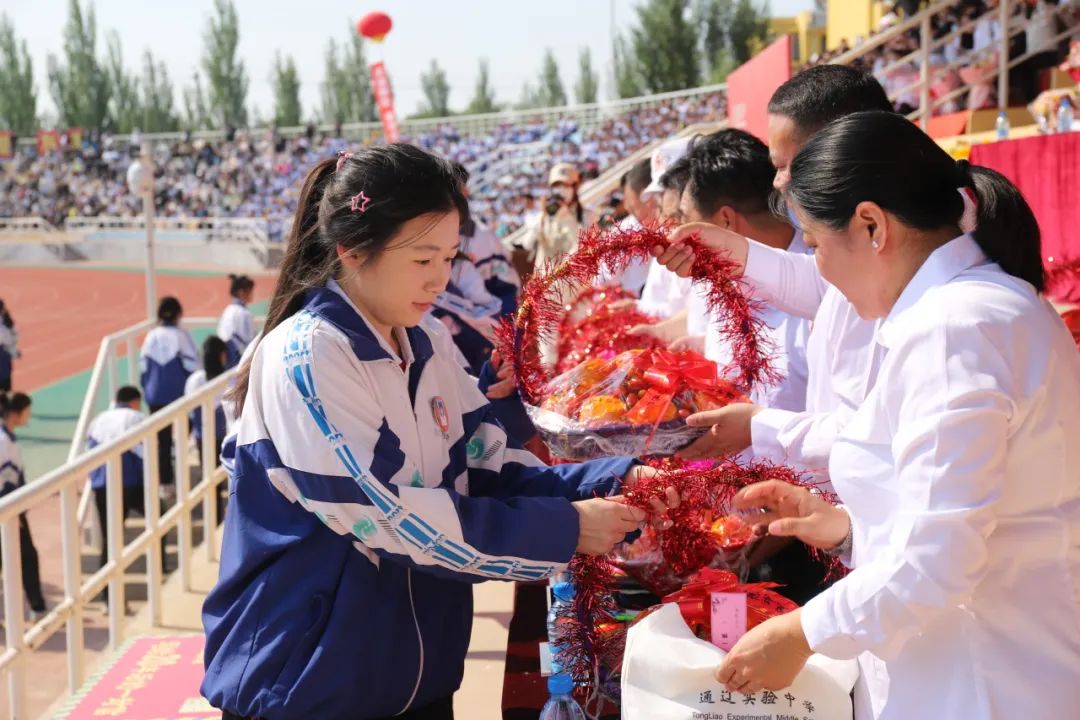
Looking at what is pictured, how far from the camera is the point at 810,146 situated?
4.44 feet

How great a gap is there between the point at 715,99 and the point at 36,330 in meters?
15.5

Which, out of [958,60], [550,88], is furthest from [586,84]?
[958,60]

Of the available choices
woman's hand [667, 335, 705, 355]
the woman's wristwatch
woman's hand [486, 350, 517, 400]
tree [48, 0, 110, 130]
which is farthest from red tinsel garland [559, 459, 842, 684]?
tree [48, 0, 110, 130]

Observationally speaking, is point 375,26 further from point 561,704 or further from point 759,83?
point 561,704

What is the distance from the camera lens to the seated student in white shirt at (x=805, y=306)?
1885 mm

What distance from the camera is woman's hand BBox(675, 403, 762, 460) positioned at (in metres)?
1.95

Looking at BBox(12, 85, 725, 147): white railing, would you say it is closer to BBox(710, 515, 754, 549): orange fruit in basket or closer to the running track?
the running track

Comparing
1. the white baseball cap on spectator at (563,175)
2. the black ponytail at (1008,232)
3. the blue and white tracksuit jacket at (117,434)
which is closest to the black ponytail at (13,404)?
the blue and white tracksuit jacket at (117,434)

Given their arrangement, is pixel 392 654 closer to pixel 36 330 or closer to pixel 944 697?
pixel 944 697

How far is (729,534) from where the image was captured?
177 centimetres

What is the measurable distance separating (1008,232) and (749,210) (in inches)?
50.5

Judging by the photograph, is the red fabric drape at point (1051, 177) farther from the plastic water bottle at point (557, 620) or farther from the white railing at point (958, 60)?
the plastic water bottle at point (557, 620)

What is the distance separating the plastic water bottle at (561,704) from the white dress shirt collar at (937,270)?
2.30ft

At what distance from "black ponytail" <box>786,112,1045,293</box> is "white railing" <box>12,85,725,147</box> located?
26.7m
